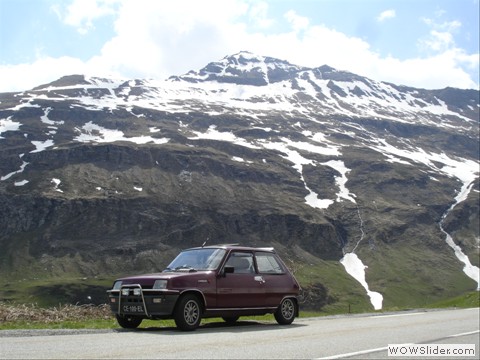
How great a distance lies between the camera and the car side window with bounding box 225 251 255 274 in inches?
640

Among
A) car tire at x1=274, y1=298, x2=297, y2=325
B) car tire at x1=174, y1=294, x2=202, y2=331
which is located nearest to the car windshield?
car tire at x1=174, y1=294, x2=202, y2=331

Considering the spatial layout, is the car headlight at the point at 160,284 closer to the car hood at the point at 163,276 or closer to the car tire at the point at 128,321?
the car hood at the point at 163,276

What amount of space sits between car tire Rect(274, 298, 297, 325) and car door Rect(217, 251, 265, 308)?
1082 millimetres

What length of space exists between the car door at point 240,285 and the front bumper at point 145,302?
170 cm

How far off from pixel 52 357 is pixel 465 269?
202m

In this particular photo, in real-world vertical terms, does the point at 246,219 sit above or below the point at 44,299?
above

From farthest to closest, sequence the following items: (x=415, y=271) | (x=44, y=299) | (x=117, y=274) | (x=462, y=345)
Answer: (x=415, y=271)
(x=117, y=274)
(x=44, y=299)
(x=462, y=345)

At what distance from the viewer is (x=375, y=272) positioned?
18238cm

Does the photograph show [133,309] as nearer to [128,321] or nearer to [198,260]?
[128,321]

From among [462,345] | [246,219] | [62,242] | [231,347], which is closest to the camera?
[231,347]

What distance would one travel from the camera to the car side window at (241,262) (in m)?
16.3

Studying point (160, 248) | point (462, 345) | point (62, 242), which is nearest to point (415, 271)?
point (160, 248)

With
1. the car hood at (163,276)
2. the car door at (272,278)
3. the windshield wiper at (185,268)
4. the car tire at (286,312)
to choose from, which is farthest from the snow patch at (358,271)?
the car hood at (163,276)

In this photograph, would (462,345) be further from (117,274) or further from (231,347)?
(117,274)
